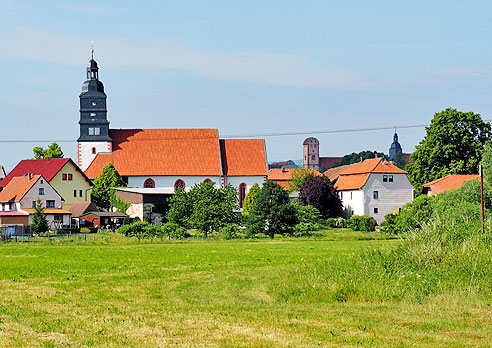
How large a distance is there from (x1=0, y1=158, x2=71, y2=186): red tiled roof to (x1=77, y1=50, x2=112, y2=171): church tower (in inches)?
312

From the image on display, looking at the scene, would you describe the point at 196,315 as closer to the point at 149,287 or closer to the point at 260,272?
the point at 149,287

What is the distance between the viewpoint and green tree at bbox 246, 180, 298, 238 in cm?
5125

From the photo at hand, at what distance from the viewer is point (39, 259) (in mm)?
30984

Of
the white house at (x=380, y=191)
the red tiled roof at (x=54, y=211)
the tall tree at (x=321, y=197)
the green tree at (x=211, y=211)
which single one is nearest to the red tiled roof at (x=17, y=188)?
the red tiled roof at (x=54, y=211)

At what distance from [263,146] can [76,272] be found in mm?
67118

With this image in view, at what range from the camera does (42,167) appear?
78000mm

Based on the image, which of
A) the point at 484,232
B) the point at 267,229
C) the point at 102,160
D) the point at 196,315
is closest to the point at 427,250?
the point at 484,232

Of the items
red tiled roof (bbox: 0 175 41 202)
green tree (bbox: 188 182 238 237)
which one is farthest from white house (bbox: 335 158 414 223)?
red tiled roof (bbox: 0 175 41 202)

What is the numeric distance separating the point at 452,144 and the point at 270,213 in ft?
105

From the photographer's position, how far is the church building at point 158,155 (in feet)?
285

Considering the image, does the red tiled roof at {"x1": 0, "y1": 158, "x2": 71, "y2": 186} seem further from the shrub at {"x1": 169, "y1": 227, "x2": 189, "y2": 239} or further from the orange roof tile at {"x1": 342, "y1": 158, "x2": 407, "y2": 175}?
the orange roof tile at {"x1": 342, "y1": 158, "x2": 407, "y2": 175}

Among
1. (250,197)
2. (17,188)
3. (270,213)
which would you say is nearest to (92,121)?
(17,188)

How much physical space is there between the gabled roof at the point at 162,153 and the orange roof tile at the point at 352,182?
49.2ft

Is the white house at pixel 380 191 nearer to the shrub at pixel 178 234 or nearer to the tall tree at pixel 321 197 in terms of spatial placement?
the tall tree at pixel 321 197
